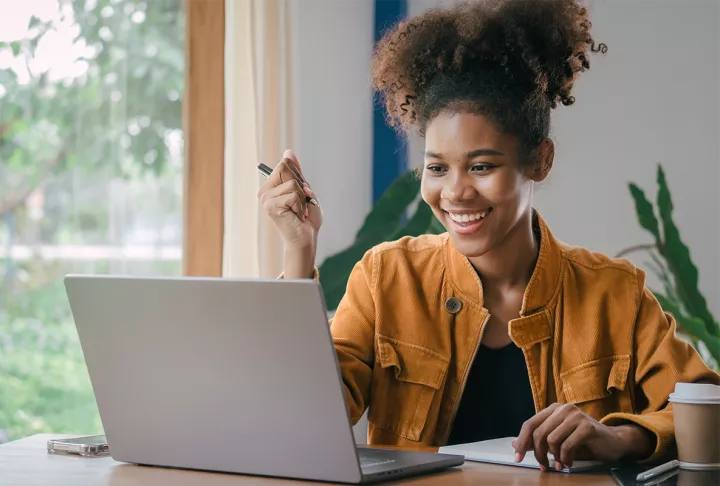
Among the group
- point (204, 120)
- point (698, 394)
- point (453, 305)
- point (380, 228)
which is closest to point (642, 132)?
point (380, 228)

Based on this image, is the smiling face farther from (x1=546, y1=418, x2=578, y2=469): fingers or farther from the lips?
(x1=546, y1=418, x2=578, y2=469): fingers

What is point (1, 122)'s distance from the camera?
8.57 feet

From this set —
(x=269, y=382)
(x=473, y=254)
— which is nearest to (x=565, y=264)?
(x=473, y=254)

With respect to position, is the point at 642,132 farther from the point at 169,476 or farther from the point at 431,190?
the point at 169,476

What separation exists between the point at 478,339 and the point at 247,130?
4.10 feet

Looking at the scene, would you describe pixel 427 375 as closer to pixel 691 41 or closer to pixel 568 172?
pixel 568 172

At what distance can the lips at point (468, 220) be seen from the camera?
5.08 feet

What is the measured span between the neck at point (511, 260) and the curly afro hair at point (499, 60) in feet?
0.53

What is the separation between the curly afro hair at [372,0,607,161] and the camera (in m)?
1.54

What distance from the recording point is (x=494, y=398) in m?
1.60

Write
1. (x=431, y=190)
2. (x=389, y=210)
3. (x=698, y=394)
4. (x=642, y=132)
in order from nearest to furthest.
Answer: (x=698, y=394) < (x=431, y=190) < (x=389, y=210) < (x=642, y=132)

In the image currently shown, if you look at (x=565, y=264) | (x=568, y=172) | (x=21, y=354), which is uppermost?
(x=568, y=172)

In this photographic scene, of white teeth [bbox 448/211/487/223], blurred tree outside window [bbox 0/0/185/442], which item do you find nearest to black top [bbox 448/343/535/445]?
white teeth [bbox 448/211/487/223]

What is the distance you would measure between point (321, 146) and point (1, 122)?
0.98 meters
